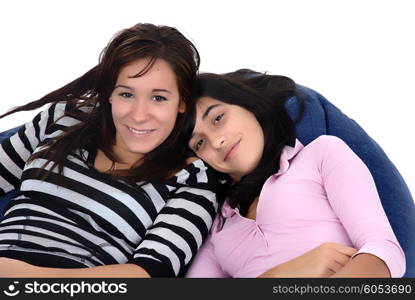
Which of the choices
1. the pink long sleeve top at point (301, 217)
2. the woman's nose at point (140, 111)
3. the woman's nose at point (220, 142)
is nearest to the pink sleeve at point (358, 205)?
the pink long sleeve top at point (301, 217)

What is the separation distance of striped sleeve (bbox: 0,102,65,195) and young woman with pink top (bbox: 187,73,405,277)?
51 cm

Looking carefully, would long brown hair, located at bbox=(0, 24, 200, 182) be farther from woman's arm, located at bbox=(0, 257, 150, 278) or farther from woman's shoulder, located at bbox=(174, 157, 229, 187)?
woman's arm, located at bbox=(0, 257, 150, 278)

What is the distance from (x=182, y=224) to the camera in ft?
7.45

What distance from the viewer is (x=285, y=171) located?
234 centimetres

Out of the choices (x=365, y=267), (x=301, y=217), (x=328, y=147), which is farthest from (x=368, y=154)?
(x=365, y=267)

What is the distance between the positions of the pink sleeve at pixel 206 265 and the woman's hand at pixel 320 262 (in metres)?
0.28

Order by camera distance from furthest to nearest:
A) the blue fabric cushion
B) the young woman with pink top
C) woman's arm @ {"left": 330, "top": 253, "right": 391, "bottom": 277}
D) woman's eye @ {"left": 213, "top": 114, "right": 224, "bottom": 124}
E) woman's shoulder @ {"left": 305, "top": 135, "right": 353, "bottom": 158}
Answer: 1. the blue fabric cushion
2. woman's eye @ {"left": 213, "top": 114, "right": 224, "bottom": 124}
3. woman's shoulder @ {"left": 305, "top": 135, "right": 353, "bottom": 158}
4. the young woman with pink top
5. woman's arm @ {"left": 330, "top": 253, "right": 391, "bottom": 277}

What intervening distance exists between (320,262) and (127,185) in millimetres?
656

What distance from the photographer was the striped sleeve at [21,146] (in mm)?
2537

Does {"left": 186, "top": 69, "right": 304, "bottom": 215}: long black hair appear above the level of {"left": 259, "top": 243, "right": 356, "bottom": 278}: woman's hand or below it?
above

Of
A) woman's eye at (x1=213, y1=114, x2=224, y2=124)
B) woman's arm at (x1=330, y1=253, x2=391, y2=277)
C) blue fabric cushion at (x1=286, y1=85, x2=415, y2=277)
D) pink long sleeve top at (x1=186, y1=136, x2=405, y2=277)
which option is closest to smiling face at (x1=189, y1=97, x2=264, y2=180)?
woman's eye at (x1=213, y1=114, x2=224, y2=124)

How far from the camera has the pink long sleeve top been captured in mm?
2127

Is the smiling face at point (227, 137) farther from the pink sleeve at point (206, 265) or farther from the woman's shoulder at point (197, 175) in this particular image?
the pink sleeve at point (206, 265)

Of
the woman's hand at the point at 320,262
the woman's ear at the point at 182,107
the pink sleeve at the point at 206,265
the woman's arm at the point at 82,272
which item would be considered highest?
the woman's ear at the point at 182,107
